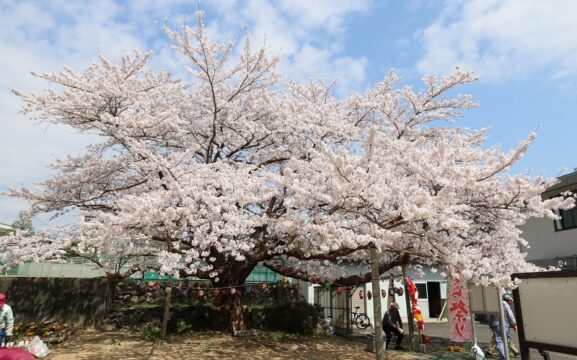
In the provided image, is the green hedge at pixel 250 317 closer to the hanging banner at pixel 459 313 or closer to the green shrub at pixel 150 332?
the green shrub at pixel 150 332

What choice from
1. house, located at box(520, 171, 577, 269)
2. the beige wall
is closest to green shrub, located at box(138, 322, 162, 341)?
house, located at box(520, 171, 577, 269)

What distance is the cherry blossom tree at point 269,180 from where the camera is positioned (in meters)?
8.70

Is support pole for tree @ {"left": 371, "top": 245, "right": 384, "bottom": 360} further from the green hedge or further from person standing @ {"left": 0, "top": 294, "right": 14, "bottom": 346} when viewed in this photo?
person standing @ {"left": 0, "top": 294, "right": 14, "bottom": 346}

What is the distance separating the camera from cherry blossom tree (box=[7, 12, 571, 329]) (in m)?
8.70

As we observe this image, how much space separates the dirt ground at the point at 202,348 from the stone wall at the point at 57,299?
2.70 ft

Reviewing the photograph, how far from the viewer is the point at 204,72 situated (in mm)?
11594

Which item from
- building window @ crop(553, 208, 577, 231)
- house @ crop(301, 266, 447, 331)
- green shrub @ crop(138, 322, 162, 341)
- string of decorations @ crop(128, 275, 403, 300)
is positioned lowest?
green shrub @ crop(138, 322, 162, 341)

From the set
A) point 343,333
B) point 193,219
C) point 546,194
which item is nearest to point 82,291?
point 193,219

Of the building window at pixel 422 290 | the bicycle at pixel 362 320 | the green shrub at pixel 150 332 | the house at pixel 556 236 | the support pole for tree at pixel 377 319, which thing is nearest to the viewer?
the support pole for tree at pixel 377 319

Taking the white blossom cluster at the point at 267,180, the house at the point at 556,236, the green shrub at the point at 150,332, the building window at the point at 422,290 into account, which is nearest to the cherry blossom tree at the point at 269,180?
the white blossom cluster at the point at 267,180

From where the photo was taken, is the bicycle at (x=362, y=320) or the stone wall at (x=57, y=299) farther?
the bicycle at (x=362, y=320)

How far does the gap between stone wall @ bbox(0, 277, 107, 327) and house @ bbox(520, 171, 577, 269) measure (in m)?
20.1

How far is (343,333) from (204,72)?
37.6 ft

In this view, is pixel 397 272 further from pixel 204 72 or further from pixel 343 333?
pixel 204 72
